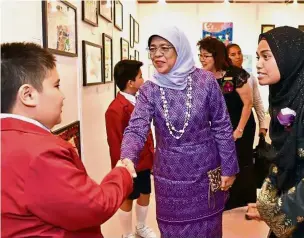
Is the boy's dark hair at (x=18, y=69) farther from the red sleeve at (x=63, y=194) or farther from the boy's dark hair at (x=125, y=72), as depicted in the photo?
the boy's dark hair at (x=125, y=72)

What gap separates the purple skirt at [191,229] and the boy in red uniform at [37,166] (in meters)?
0.80

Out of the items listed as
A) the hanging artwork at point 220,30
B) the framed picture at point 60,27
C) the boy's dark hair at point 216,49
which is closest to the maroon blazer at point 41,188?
the framed picture at point 60,27

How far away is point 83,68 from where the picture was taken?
2.48 m

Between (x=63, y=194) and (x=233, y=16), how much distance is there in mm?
5288

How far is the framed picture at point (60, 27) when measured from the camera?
1701mm

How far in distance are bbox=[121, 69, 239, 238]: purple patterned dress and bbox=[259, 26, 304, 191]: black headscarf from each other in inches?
15.9

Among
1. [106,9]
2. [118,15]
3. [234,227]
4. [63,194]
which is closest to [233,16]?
[118,15]

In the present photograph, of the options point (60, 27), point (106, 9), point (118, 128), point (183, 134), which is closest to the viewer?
point (183, 134)

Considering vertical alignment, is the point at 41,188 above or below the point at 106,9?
below

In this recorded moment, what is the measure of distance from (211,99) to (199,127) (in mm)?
150

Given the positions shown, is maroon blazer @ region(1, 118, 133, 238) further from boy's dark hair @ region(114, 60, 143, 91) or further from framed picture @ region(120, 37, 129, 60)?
framed picture @ region(120, 37, 129, 60)

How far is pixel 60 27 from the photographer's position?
191cm

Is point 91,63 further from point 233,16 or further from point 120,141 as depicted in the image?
point 233,16

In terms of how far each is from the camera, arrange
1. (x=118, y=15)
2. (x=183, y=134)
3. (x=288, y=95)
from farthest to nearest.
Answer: (x=118, y=15)
(x=183, y=134)
(x=288, y=95)
